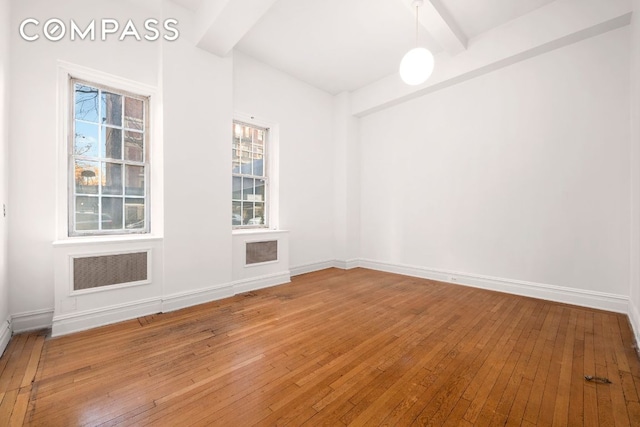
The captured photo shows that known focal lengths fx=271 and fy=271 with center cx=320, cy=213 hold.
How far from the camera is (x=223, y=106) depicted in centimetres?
368

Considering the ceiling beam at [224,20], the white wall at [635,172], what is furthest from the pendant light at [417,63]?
the white wall at [635,172]

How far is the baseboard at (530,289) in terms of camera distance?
313 centimetres

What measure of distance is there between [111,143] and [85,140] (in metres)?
0.23

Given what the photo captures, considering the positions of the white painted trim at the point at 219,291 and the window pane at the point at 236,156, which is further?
the window pane at the point at 236,156

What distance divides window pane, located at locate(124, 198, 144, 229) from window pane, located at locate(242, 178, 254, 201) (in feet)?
4.82

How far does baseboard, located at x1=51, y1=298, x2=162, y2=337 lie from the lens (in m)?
2.54

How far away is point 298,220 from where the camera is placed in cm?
502

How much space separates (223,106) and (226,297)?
2.58 metres

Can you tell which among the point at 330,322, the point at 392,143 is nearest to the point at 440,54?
the point at 392,143

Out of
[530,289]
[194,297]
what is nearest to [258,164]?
[194,297]

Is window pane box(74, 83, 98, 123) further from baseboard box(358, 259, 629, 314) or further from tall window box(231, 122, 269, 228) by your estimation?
baseboard box(358, 259, 629, 314)

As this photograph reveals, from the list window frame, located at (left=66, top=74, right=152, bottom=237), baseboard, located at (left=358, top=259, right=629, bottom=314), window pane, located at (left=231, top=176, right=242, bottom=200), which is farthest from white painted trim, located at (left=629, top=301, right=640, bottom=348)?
window frame, located at (left=66, top=74, right=152, bottom=237)

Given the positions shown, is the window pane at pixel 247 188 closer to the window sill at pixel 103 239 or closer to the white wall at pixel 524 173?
the window sill at pixel 103 239

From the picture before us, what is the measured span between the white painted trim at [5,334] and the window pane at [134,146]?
6.26ft
